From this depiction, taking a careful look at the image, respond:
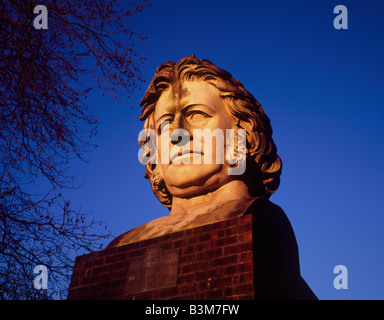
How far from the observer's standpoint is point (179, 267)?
4285mm

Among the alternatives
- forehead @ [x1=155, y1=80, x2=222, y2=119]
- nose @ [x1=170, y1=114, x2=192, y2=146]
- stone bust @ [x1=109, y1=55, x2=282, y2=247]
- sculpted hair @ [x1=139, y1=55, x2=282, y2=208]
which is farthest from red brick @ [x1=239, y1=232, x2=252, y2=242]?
forehead @ [x1=155, y1=80, x2=222, y2=119]

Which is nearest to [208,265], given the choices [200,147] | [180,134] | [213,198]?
[213,198]

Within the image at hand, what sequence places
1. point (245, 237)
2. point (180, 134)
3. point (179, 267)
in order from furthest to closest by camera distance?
point (180, 134)
point (179, 267)
point (245, 237)

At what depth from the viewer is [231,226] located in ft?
13.9

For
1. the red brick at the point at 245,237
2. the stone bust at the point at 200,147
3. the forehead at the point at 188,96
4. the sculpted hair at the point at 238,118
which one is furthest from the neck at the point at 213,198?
the forehead at the point at 188,96

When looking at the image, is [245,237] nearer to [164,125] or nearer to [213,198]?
[213,198]

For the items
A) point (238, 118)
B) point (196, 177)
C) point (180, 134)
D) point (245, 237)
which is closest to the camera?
point (245, 237)

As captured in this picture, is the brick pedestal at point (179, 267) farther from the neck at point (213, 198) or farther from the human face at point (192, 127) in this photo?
the human face at point (192, 127)

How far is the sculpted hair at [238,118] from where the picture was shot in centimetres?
539

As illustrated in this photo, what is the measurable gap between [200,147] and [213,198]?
1.83ft

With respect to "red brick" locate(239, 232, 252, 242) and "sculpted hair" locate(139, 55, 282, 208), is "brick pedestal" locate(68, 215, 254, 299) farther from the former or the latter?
"sculpted hair" locate(139, 55, 282, 208)

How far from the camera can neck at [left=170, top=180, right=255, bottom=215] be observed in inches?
197
